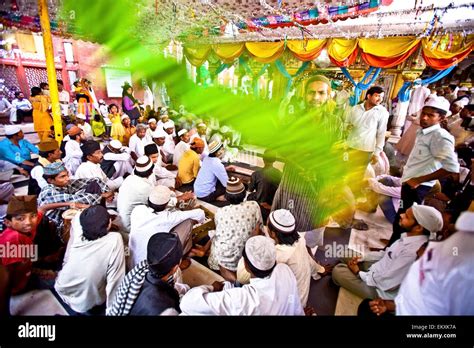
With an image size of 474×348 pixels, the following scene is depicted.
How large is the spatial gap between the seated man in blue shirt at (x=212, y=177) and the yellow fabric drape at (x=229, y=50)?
330cm

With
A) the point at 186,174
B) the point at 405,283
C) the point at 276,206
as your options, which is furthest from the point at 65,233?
the point at 405,283

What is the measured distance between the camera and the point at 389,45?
351 cm

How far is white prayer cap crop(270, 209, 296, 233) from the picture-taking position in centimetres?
136

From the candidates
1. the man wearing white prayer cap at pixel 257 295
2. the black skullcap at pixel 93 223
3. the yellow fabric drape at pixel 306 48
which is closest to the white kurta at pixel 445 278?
the man wearing white prayer cap at pixel 257 295

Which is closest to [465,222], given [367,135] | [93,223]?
[93,223]

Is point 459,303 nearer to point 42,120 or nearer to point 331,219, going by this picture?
point 331,219

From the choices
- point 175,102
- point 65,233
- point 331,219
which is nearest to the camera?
point 65,233

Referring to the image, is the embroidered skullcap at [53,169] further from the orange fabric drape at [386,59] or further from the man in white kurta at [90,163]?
the orange fabric drape at [386,59]

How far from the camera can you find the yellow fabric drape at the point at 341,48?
3803 mm

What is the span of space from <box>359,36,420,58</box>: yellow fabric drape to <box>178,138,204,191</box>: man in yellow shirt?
10.2ft

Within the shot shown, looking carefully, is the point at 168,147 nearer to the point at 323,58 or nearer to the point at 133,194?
the point at 133,194

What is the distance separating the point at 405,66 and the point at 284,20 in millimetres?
4054

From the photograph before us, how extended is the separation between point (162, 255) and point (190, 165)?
2189 mm

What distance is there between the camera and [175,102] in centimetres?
896
